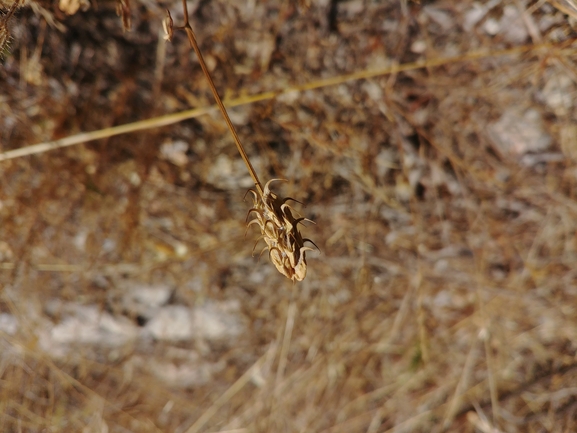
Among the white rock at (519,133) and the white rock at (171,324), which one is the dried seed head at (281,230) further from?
the white rock at (519,133)

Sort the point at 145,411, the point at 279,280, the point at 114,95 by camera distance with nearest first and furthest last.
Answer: the point at 114,95, the point at 279,280, the point at 145,411

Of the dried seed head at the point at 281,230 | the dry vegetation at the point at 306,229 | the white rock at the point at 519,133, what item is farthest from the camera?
the white rock at the point at 519,133

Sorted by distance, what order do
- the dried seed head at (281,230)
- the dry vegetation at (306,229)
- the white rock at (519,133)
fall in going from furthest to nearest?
the white rock at (519,133)
the dry vegetation at (306,229)
the dried seed head at (281,230)

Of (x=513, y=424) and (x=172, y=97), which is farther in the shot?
(x=513, y=424)

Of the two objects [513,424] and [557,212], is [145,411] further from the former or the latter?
[557,212]

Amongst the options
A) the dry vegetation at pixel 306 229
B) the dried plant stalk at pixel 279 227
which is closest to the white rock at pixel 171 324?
the dry vegetation at pixel 306 229

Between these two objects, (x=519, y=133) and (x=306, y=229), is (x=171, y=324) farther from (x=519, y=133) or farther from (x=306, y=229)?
(x=519, y=133)

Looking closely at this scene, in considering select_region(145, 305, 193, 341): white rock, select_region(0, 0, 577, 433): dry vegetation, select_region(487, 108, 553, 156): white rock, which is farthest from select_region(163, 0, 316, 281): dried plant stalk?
select_region(487, 108, 553, 156): white rock

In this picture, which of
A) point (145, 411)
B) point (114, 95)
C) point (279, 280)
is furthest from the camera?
point (145, 411)

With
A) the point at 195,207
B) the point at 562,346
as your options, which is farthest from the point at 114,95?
the point at 562,346
